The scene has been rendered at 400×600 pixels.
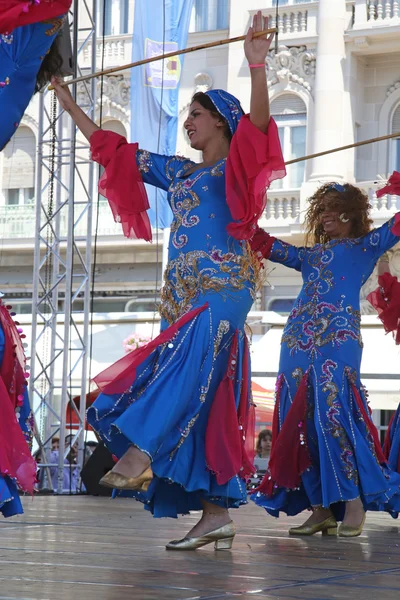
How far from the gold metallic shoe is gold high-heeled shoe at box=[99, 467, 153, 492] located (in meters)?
1.31

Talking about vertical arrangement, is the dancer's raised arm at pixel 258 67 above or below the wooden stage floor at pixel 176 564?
above

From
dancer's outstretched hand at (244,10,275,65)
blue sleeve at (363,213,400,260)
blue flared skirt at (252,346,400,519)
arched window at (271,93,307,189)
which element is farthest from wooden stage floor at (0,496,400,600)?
arched window at (271,93,307,189)

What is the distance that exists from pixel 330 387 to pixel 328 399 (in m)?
0.05

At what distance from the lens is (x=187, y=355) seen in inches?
146

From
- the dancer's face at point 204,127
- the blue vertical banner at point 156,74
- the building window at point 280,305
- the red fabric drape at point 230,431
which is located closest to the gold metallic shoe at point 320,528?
the red fabric drape at point 230,431

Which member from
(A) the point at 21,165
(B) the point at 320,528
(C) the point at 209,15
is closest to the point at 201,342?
(B) the point at 320,528

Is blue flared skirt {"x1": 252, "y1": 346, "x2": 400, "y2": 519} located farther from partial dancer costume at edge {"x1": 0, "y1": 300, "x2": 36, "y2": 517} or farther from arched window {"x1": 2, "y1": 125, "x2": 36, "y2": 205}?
arched window {"x1": 2, "y1": 125, "x2": 36, "y2": 205}

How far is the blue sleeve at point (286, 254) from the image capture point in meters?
4.97

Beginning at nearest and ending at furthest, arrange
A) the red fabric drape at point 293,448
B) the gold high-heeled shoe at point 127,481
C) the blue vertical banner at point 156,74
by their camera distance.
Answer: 1. the gold high-heeled shoe at point 127,481
2. the red fabric drape at point 293,448
3. the blue vertical banner at point 156,74

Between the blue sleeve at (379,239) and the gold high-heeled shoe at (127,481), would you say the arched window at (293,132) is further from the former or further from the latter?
the gold high-heeled shoe at (127,481)

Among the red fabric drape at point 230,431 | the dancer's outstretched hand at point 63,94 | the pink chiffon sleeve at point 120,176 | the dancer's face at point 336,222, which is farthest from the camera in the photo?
the dancer's face at point 336,222

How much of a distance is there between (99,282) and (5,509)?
17.2 m

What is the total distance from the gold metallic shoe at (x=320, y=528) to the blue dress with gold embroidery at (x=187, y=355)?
0.85 m

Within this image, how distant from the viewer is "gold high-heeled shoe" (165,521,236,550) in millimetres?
3602
